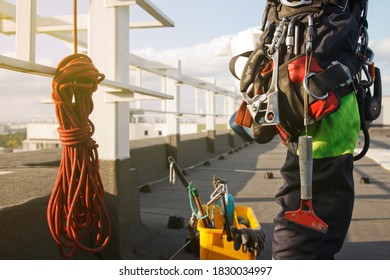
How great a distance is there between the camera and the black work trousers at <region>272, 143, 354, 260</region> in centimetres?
195

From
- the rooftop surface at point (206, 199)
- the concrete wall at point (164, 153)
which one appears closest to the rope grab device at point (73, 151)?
the rooftop surface at point (206, 199)

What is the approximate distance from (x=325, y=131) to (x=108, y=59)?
6.79 ft

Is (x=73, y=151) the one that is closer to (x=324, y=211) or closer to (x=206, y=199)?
(x=324, y=211)

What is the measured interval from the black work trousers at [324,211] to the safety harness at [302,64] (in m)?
0.24

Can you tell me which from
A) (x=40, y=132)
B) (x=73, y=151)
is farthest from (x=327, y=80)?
(x=40, y=132)

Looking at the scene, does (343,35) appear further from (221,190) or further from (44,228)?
(44,228)

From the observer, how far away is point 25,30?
92.2 inches

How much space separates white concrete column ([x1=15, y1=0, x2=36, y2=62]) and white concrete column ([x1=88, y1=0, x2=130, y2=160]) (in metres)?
1.04

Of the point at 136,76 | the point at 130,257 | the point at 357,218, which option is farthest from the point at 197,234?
the point at 136,76

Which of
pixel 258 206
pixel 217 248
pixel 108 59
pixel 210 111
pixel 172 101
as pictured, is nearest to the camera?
pixel 217 248

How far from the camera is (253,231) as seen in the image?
9.85ft

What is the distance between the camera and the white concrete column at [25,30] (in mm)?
2316

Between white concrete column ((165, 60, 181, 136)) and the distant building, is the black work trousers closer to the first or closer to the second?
white concrete column ((165, 60, 181, 136))

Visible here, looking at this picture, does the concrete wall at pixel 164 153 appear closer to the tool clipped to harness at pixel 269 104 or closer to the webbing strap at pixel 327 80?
the tool clipped to harness at pixel 269 104
